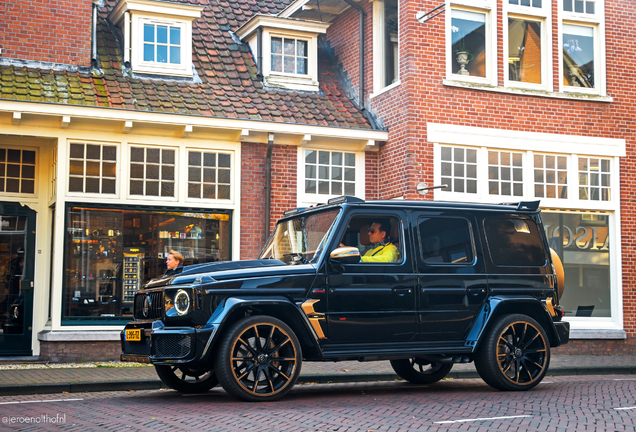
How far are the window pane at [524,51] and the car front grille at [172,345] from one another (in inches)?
386

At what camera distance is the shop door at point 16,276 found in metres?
12.3

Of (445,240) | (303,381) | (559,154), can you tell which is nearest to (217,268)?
(445,240)

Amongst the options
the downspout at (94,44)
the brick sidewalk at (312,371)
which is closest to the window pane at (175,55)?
the downspout at (94,44)

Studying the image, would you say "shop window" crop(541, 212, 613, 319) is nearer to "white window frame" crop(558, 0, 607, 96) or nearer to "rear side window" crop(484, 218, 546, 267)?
"white window frame" crop(558, 0, 607, 96)

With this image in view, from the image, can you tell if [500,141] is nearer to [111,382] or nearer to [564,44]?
[564,44]

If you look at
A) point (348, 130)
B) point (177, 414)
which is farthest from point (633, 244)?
point (177, 414)

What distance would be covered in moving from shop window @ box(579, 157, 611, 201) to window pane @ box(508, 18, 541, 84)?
195cm

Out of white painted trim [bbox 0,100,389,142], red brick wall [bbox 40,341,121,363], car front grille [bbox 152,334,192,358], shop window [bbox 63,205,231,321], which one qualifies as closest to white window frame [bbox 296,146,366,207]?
white painted trim [bbox 0,100,389,142]

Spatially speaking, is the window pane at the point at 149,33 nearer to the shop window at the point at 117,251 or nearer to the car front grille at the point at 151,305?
the shop window at the point at 117,251

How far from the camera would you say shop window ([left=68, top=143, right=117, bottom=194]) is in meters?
12.1

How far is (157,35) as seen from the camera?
45.2 ft

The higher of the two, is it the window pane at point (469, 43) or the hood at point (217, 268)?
the window pane at point (469, 43)

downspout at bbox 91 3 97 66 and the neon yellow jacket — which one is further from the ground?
downspout at bbox 91 3 97 66

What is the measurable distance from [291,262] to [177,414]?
6.88ft
